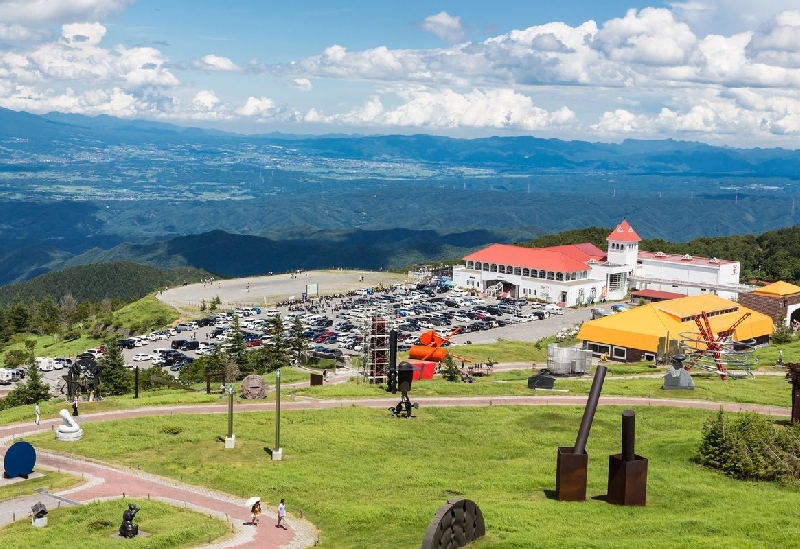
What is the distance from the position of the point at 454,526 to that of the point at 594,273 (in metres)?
112

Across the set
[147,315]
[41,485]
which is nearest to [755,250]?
[147,315]

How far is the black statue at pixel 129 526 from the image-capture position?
27359 millimetres

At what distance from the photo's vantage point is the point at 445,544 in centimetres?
2206

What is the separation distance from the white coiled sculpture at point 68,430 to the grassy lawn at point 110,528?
10.0m

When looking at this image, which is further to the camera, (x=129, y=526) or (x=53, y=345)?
(x=53, y=345)

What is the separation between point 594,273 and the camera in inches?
5153

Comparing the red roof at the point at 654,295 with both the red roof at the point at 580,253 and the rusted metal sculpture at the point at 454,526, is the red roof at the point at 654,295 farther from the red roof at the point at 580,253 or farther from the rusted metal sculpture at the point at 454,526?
the rusted metal sculpture at the point at 454,526

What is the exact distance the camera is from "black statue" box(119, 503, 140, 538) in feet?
89.8

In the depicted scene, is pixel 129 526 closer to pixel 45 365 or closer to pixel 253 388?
pixel 253 388

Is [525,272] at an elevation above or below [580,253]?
below

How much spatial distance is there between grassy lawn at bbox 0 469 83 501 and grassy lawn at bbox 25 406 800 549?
10.5 feet

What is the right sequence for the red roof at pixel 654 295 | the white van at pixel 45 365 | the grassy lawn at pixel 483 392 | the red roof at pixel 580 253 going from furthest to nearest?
the red roof at pixel 580 253 < the red roof at pixel 654 295 < the white van at pixel 45 365 < the grassy lawn at pixel 483 392

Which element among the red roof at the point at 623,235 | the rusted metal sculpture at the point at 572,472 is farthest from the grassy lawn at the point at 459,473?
the red roof at the point at 623,235

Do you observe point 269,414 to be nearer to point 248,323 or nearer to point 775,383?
point 775,383
